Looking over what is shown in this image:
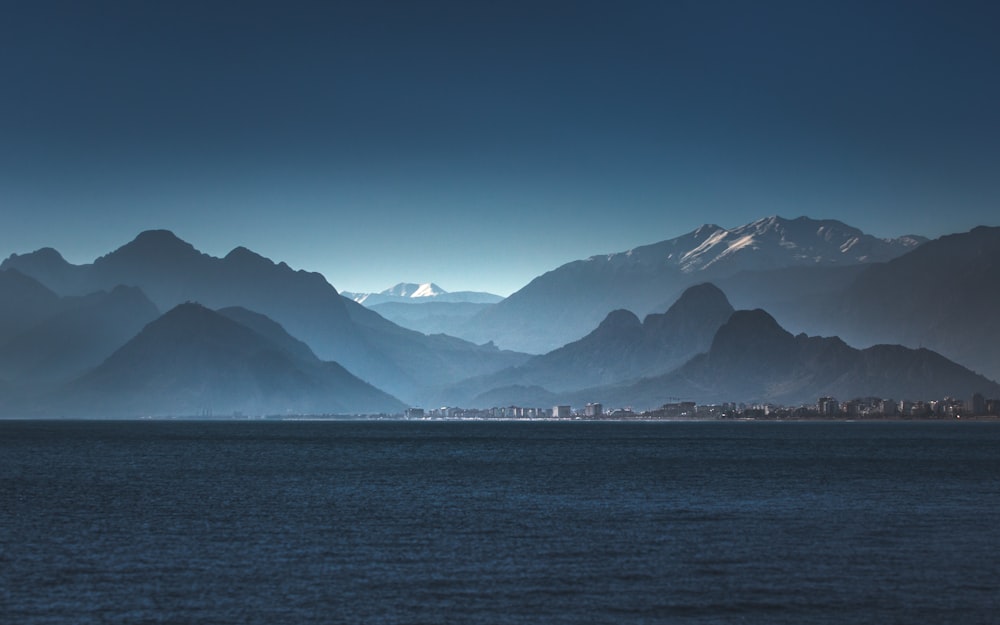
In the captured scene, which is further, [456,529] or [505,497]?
[505,497]

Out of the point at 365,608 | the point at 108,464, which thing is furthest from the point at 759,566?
the point at 108,464

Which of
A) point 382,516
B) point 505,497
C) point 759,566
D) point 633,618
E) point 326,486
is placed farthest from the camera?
point 326,486

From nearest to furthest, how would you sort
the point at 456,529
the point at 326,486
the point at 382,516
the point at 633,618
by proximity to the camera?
the point at 633,618, the point at 456,529, the point at 382,516, the point at 326,486

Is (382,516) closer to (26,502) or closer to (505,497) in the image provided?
(505,497)

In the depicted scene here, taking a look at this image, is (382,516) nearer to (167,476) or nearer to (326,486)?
(326,486)

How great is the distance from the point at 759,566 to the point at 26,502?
76.8 meters

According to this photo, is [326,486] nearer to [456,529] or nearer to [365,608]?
[456,529]


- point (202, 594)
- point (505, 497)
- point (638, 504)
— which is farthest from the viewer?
point (505, 497)

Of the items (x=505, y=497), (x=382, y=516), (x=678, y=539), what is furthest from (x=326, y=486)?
(x=678, y=539)

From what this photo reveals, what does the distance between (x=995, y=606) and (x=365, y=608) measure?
33.0m

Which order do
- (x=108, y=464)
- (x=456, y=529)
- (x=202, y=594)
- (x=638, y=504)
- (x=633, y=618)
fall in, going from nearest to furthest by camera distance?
(x=633, y=618) → (x=202, y=594) → (x=456, y=529) → (x=638, y=504) → (x=108, y=464)

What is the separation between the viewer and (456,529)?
94812mm

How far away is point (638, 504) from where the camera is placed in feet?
375

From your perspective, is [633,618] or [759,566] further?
[759,566]
